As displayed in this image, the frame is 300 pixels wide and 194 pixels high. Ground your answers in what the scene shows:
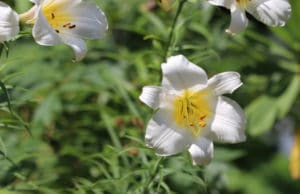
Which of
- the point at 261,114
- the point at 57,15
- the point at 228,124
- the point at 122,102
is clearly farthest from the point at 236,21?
the point at 261,114

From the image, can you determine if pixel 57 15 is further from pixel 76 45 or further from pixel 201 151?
pixel 201 151

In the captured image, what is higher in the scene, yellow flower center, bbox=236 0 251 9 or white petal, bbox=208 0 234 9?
white petal, bbox=208 0 234 9

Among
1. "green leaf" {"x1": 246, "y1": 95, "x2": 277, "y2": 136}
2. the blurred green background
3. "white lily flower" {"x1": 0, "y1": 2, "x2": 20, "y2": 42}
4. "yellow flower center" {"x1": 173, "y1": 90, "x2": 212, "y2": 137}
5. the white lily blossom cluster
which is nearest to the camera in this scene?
"white lily flower" {"x1": 0, "y1": 2, "x2": 20, "y2": 42}

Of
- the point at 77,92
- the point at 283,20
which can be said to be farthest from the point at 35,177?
the point at 283,20

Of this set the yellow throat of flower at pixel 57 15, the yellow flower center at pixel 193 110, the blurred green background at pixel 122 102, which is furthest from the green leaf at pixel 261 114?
the yellow throat of flower at pixel 57 15

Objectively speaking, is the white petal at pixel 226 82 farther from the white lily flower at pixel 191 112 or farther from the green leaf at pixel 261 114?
the green leaf at pixel 261 114

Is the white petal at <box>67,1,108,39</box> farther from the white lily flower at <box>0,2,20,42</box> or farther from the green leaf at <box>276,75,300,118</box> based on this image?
the green leaf at <box>276,75,300,118</box>

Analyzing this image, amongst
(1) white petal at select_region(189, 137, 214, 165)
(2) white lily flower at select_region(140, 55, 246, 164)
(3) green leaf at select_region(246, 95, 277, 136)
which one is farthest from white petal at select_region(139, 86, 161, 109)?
(3) green leaf at select_region(246, 95, 277, 136)
